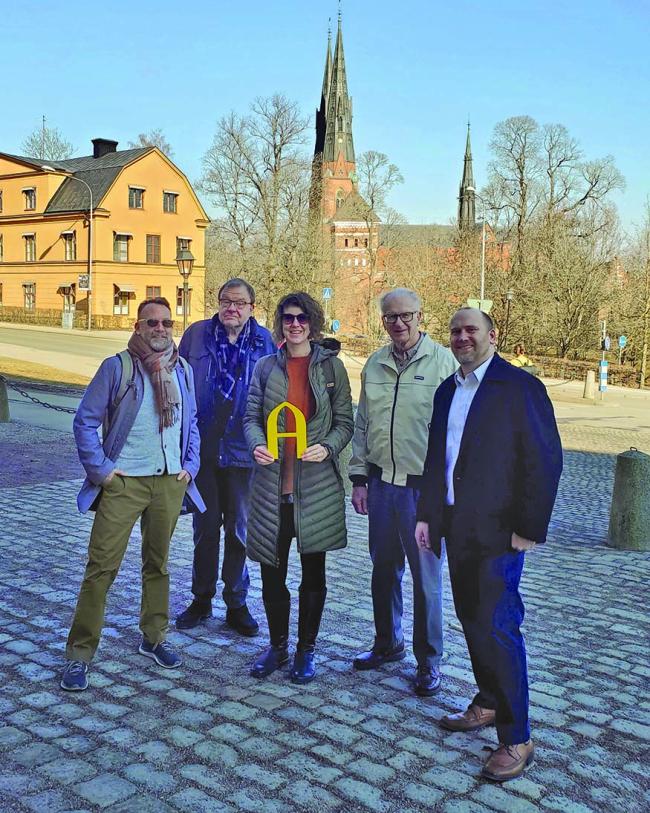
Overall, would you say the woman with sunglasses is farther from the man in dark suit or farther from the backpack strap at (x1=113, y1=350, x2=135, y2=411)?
the man in dark suit

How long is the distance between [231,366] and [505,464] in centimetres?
205

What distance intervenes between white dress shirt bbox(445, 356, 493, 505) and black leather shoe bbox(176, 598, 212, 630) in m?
2.18

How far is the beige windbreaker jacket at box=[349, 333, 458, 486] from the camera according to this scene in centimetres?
458

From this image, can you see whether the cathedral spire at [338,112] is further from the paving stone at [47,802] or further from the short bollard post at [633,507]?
the paving stone at [47,802]

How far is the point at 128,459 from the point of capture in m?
4.50

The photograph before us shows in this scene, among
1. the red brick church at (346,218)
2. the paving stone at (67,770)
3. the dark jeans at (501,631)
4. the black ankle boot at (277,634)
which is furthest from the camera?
the red brick church at (346,218)

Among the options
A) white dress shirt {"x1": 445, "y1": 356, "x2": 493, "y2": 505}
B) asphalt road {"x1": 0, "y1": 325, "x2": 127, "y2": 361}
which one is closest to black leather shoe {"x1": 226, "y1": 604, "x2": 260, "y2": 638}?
white dress shirt {"x1": 445, "y1": 356, "x2": 493, "y2": 505}

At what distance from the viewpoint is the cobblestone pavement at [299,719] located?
3393mm

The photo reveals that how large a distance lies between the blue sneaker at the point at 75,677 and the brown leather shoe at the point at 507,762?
197cm

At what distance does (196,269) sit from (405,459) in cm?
5851

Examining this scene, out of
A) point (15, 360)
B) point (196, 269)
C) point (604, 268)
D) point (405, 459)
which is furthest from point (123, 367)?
point (196, 269)

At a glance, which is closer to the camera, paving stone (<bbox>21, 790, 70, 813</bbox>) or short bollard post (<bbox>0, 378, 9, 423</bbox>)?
paving stone (<bbox>21, 790, 70, 813</bbox>)

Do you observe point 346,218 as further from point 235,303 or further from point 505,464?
point 505,464

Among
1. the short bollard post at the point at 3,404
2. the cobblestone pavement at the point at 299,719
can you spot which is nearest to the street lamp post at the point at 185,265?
the short bollard post at the point at 3,404
